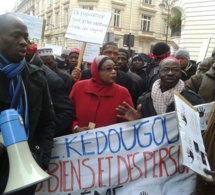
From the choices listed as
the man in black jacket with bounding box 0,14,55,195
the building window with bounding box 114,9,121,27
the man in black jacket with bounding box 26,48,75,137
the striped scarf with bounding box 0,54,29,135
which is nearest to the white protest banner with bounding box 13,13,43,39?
the man in black jacket with bounding box 26,48,75,137

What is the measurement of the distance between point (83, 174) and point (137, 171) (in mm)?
485

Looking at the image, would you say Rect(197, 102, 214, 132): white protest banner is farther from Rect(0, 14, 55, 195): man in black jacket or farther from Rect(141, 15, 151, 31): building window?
Rect(141, 15, 151, 31): building window

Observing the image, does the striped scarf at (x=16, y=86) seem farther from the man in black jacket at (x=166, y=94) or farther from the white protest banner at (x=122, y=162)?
the man in black jacket at (x=166, y=94)

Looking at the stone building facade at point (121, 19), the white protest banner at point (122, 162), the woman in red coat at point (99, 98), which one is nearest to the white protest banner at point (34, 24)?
the woman in red coat at point (99, 98)

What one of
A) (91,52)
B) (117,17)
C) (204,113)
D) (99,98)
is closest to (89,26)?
(91,52)

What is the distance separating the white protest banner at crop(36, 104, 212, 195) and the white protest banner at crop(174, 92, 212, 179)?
1.82 feet

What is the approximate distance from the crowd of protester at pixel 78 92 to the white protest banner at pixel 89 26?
0.51 m

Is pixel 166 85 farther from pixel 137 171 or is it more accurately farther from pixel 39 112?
pixel 39 112

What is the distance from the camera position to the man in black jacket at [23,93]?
1.87 metres

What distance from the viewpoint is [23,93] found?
6.45ft

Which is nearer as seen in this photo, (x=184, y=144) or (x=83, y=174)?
(x=184, y=144)

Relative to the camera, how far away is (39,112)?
2094 mm

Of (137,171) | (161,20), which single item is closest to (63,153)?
(137,171)

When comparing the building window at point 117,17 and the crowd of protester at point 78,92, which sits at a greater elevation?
the building window at point 117,17
